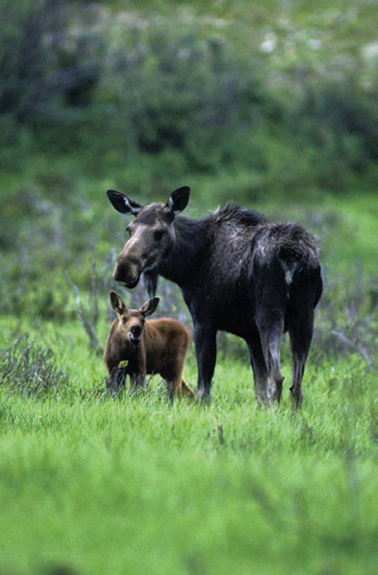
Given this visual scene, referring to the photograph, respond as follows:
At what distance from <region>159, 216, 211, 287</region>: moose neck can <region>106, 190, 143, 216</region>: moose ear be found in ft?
1.15

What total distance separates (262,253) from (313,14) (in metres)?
34.6

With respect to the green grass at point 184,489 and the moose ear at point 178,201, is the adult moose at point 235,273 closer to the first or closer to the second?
the moose ear at point 178,201

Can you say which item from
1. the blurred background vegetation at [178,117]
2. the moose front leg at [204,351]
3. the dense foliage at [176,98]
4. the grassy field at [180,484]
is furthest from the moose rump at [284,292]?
the dense foliage at [176,98]

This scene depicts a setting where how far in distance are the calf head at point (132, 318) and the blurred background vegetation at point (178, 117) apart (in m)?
12.7

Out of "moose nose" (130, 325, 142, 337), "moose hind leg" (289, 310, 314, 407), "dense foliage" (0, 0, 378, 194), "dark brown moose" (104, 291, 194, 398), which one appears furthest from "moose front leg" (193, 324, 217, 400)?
"dense foliage" (0, 0, 378, 194)

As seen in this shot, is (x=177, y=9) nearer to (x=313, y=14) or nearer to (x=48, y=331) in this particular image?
(x=313, y=14)

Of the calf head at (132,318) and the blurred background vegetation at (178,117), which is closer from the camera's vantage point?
the calf head at (132,318)

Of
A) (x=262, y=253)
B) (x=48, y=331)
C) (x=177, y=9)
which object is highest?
(x=177, y=9)

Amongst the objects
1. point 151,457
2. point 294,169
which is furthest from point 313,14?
point 151,457

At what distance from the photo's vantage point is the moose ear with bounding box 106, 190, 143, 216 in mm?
7871

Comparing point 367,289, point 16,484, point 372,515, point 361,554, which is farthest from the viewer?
point 367,289

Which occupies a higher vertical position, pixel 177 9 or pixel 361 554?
pixel 177 9

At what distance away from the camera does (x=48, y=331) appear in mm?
12086

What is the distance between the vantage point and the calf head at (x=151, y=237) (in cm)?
727
